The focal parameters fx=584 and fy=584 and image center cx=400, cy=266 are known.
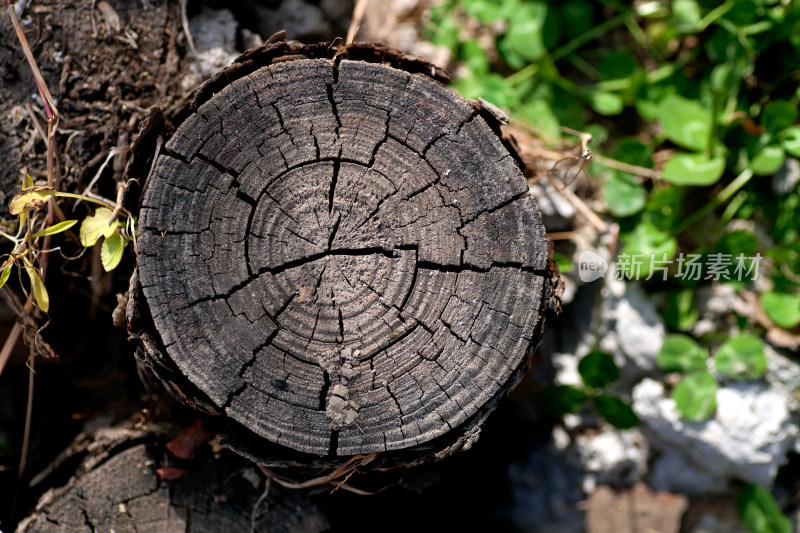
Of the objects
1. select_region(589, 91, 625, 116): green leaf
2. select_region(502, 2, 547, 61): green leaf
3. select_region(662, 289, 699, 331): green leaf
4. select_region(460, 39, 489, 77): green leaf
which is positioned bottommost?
select_region(662, 289, 699, 331): green leaf

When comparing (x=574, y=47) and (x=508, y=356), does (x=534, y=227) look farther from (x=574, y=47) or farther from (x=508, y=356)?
(x=574, y=47)

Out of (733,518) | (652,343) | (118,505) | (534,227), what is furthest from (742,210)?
(118,505)

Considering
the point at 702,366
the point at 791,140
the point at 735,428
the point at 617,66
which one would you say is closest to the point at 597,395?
the point at 702,366

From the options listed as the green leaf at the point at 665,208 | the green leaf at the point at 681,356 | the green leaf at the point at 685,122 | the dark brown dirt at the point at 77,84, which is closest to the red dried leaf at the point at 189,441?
the dark brown dirt at the point at 77,84

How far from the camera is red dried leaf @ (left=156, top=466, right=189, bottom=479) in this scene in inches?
62.1

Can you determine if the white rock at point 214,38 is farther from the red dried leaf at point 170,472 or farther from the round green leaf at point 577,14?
the round green leaf at point 577,14

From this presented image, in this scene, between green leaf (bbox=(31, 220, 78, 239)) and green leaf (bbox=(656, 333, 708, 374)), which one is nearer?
A: green leaf (bbox=(31, 220, 78, 239))

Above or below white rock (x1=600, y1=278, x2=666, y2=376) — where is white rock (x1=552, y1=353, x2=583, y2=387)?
below

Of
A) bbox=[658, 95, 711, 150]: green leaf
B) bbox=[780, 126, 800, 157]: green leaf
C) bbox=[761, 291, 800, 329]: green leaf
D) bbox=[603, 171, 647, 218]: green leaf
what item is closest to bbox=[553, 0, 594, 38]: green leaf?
bbox=[658, 95, 711, 150]: green leaf

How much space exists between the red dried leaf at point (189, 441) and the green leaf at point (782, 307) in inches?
86.2

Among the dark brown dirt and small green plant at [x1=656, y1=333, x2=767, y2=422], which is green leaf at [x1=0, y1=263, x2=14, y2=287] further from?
small green plant at [x1=656, y1=333, x2=767, y2=422]

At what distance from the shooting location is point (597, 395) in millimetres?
2307

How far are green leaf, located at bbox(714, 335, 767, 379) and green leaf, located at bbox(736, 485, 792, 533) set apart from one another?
48 cm

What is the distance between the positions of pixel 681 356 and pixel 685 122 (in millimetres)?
963
